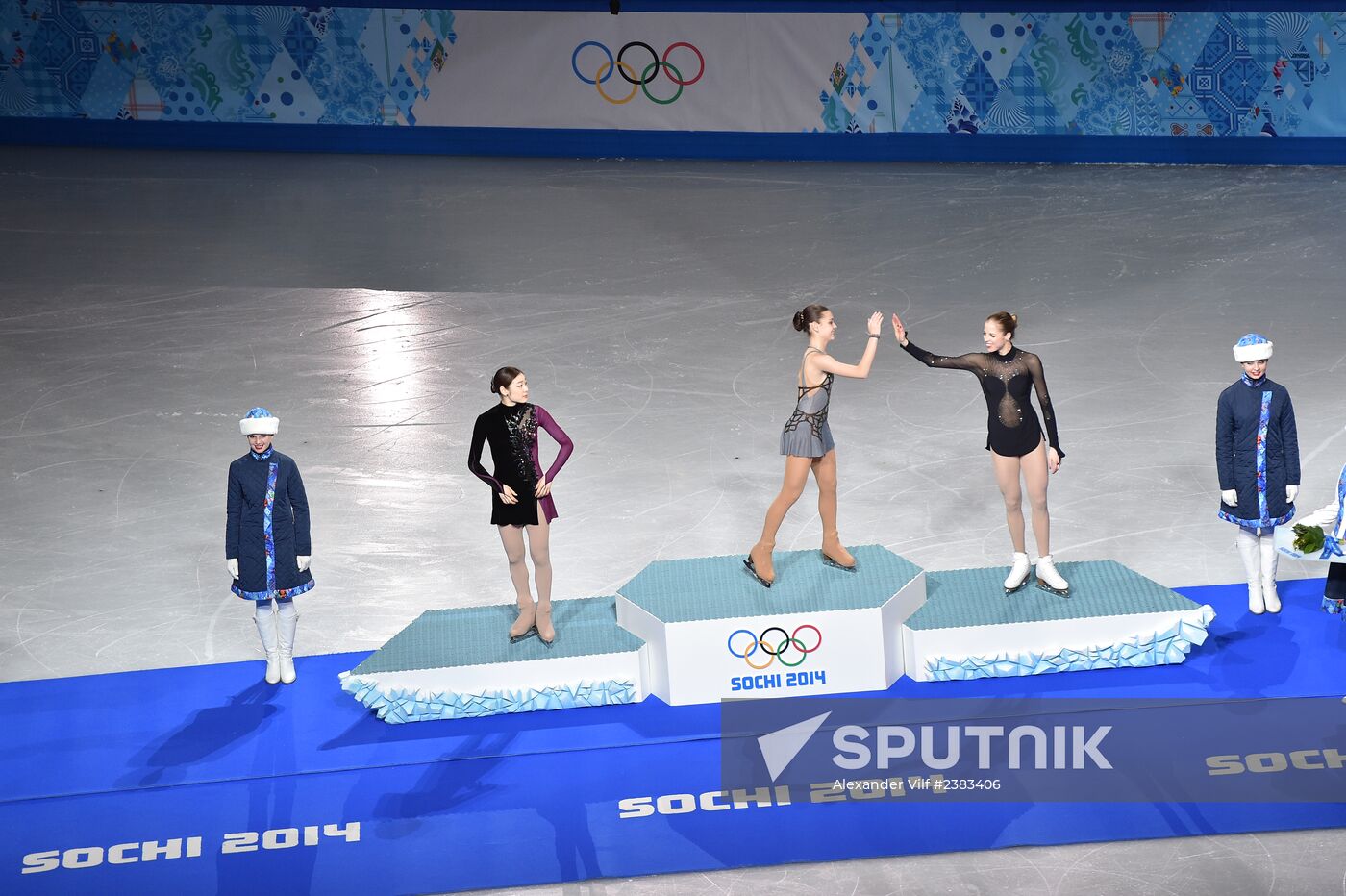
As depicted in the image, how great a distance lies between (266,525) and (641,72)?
12928 mm

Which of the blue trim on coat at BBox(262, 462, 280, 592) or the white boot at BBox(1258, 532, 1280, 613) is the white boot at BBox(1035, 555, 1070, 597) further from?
the blue trim on coat at BBox(262, 462, 280, 592)

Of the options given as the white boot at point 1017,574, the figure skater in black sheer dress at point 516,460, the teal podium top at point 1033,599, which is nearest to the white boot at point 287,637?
the figure skater in black sheer dress at point 516,460

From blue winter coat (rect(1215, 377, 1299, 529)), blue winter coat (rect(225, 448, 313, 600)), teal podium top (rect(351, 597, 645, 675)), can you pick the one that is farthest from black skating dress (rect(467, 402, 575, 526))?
blue winter coat (rect(1215, 377, 1299, 529))

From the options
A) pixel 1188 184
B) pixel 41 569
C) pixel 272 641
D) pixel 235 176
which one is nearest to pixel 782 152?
pixel 1188 184

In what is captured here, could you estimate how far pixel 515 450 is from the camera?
23.3ft

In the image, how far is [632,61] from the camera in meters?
19.2

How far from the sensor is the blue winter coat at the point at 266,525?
23.9 ft

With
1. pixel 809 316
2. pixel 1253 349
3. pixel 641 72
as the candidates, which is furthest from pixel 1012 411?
pixel 641 72

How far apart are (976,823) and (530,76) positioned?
14329mm

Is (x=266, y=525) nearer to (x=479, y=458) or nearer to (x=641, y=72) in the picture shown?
(x=479, y=458)

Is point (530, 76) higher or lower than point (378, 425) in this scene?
higher

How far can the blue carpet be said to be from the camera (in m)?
6.59

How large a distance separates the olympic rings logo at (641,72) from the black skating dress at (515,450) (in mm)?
12757

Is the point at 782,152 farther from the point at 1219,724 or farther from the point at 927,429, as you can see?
the point at 1219,724
